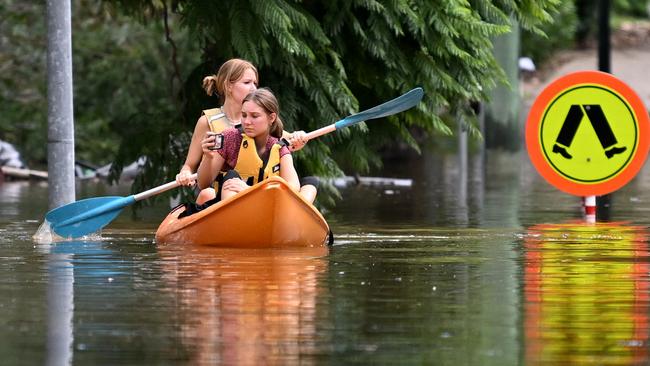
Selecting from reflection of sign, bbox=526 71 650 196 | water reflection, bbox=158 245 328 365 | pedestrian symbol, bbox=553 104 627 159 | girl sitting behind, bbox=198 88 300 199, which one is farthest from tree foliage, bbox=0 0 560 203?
water reflection, bbox=158 245 328 365

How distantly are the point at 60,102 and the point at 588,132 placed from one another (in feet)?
13.5

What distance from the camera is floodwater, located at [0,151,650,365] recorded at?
784 centimetres

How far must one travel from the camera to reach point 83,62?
97.2 ft

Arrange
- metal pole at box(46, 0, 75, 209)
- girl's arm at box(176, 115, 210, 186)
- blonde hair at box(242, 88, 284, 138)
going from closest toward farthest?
1. blonde hair at box(242, 88, 284, 138)
2. girl's arm at box(176, 115, 210, 186)
3. metal pole at box(46, 0, 75, 209)

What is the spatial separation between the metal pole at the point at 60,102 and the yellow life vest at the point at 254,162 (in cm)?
194

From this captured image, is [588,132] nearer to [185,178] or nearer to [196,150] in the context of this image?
[196,150]

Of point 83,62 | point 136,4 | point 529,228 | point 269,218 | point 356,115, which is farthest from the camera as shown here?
point 83,62

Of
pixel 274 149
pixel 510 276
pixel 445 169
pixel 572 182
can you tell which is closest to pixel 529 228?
pixel 572 182

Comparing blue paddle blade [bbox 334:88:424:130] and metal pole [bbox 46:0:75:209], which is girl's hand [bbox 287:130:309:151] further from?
metal pole [bbox 46:0:75:209]

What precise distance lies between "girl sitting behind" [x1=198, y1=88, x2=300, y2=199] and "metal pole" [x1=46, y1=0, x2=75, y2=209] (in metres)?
1.70

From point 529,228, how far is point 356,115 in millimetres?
1862

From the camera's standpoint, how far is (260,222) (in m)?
12.6

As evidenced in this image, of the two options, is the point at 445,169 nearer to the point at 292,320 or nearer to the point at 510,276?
the point at 510,276

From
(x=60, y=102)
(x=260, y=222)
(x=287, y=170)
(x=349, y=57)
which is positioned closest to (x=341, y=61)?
(x=349, y=57)
